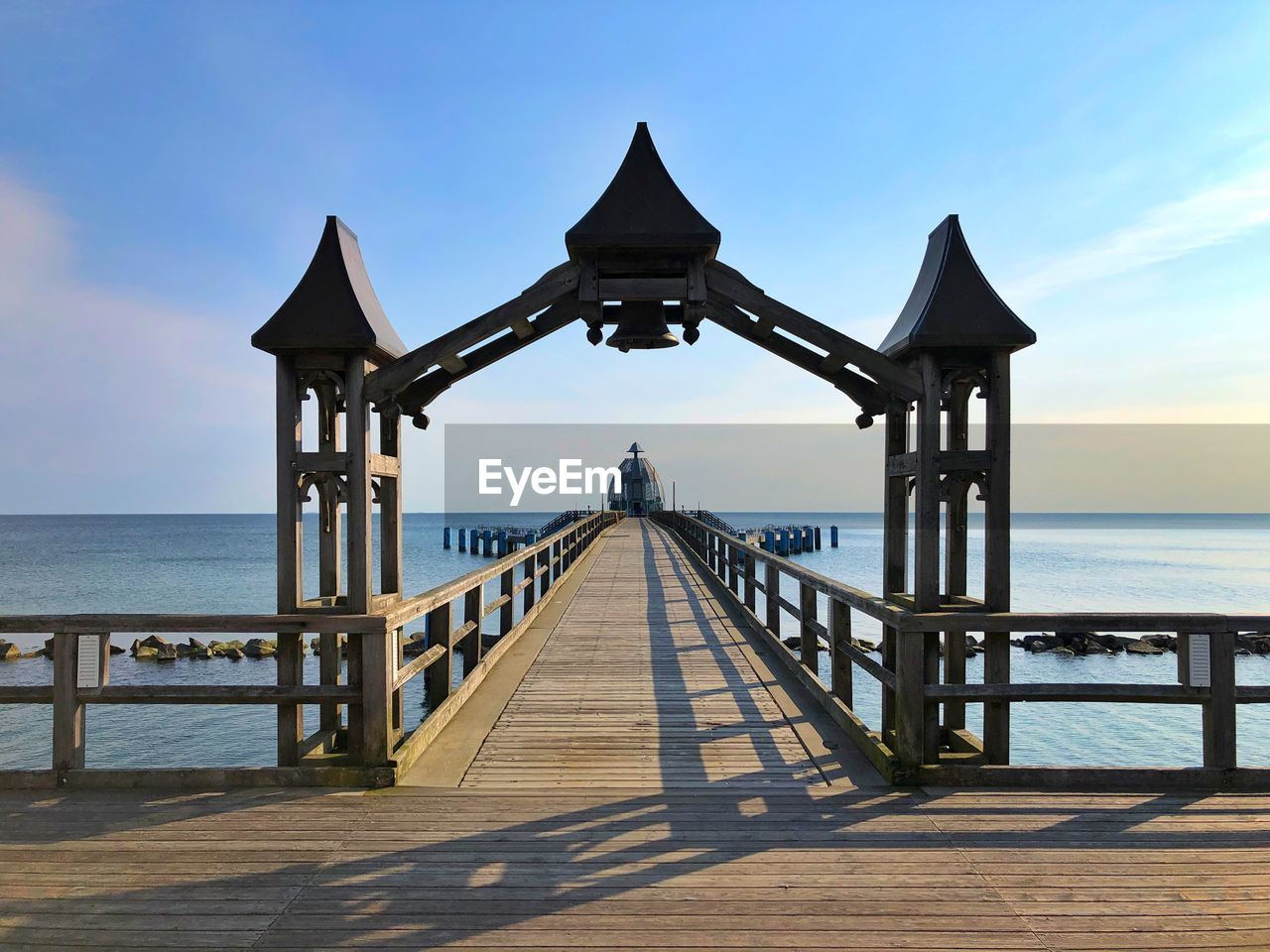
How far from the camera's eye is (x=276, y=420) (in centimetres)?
464

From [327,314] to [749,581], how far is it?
6.83 m

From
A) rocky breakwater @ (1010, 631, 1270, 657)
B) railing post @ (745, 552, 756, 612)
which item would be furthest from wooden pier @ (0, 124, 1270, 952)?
rocky breakwater @ (1010, 631, 1270, 657)

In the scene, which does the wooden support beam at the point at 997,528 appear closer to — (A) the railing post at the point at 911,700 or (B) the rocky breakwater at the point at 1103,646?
(A) the railing post at the point at 911,700

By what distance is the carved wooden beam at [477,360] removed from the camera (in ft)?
17.6

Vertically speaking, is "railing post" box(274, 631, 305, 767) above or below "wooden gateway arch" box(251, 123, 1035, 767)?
below

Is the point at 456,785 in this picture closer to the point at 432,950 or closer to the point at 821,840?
the point at 432,950

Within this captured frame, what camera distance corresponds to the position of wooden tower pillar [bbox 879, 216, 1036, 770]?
4.55 m

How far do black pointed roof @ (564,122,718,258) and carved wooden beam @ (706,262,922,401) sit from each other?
0.70 feet

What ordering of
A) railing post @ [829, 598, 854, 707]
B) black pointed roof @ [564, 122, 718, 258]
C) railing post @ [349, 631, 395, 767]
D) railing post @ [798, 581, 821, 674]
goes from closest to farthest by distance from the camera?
railing post @ [349, 631, 395, 767], black pointed roof @ [564, 122, 718, 258], railing post @ [829, 598, 854, 707], railing post @ [798, 581, 821, 674]

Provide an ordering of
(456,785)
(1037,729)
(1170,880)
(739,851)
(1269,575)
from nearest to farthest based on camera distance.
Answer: (1170,880) → (739,851) → (456,785) → (1037,729) → (1269,575)

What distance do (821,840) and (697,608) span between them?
798 cm

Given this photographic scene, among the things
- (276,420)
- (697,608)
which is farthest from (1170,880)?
(697,608)

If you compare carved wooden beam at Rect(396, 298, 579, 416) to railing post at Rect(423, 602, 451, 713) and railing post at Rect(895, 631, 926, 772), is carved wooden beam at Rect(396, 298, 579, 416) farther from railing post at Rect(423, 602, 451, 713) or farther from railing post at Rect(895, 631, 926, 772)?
railing post at Rect(895, 631, 926, 772)

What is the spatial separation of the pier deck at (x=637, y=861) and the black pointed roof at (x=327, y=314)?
258 centimetres
